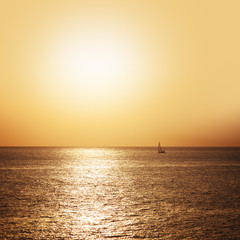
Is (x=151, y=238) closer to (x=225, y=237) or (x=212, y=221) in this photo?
(x=225, y=237)

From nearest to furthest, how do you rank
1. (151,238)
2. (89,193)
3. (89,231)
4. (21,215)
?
(151,238), (89,231), (21,215), (89,193)

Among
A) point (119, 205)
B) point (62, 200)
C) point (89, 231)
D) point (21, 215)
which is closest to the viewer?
point (89, 231)

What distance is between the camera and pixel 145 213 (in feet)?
102

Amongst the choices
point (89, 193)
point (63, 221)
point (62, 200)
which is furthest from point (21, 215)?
point (89, 193)

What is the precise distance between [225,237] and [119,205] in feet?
48.7

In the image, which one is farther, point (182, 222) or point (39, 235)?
point (182, 222)

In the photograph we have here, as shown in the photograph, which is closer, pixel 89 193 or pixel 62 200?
pixel 62 200

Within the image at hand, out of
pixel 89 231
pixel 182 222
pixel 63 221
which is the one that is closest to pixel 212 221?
pixel 182 222

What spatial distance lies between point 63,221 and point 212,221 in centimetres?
1347

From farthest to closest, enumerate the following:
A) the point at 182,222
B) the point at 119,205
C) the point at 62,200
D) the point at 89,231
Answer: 1. the point at 62,200
2. the point at 119,205
3. the point at 182,222
4. the point at 89,231

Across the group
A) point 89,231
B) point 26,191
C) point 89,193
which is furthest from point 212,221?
point 26,191

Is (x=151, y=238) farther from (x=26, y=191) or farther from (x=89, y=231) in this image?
(x=26, y=191)

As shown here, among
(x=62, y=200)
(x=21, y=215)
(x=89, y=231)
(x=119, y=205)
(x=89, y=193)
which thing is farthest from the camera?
(x=89, y=193)

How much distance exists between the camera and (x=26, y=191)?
46.8 meters
